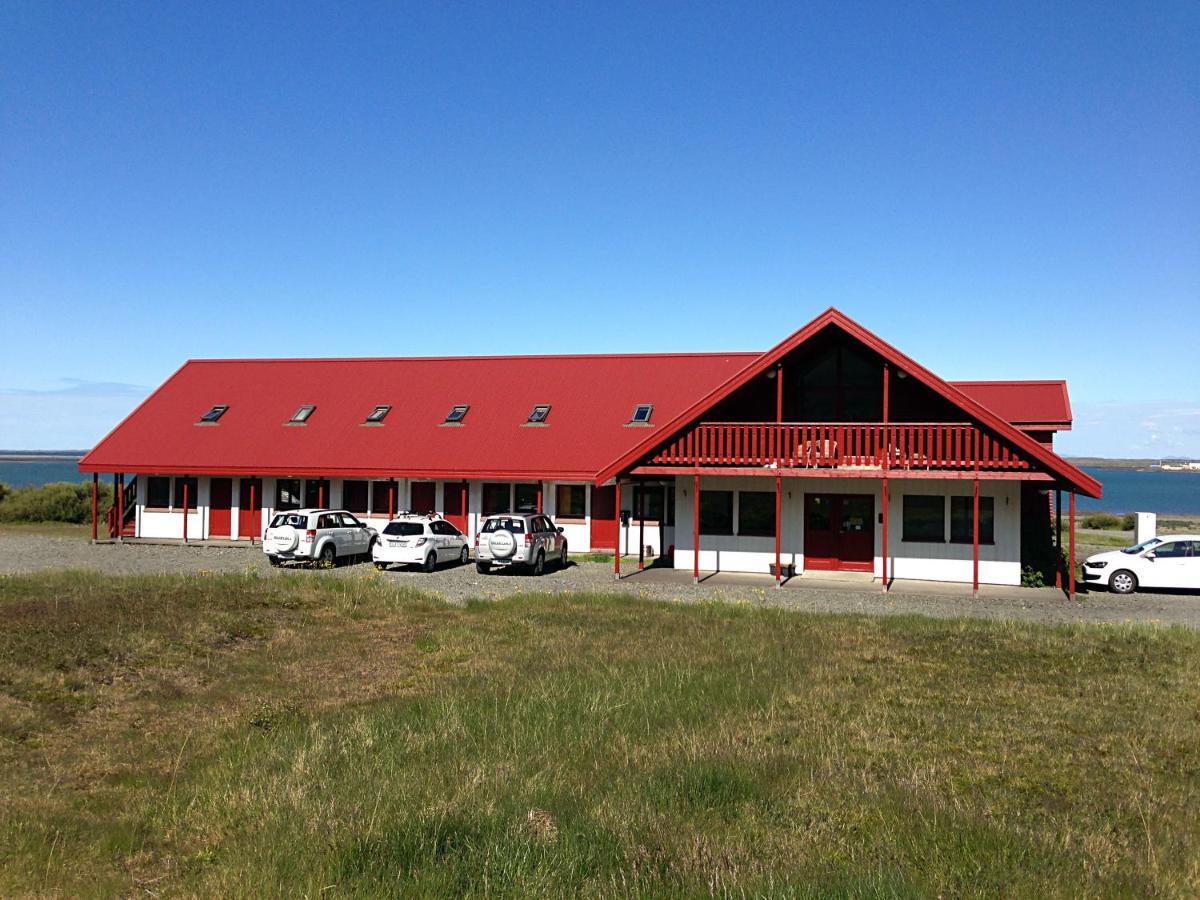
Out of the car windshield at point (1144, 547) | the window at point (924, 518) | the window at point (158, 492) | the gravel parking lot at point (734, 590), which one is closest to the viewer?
the gravel parking lot at point (734, 590)

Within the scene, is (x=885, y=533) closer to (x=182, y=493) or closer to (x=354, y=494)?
(x=354, y=494)

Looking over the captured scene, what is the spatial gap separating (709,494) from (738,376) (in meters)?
4.29

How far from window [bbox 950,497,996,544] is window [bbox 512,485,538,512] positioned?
13.9 m

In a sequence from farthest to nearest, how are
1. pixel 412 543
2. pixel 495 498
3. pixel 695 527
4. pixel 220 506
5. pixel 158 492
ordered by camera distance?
pixel 158 492, pixel 220 506, pixel 495 498, pixel 412 543, pixel 695 527

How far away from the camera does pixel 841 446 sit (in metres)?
22.9

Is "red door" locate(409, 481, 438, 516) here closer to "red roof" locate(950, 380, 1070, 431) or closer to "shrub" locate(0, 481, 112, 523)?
"red roof" locate(950, 380, 1070, 431)

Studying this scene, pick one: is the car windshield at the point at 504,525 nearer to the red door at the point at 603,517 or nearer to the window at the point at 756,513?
the red door at the point at 603,517

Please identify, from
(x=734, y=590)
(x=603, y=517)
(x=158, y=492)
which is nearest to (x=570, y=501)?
(x=603, y=517)

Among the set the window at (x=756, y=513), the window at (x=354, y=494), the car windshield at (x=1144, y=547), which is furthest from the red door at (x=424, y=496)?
the car windshield at (x=1144, y=547)

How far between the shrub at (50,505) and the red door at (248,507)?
15.6 m

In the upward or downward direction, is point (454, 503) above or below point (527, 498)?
below

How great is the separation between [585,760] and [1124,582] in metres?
20.2

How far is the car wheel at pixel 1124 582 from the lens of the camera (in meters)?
23.3

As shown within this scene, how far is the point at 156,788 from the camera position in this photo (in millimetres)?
7500
